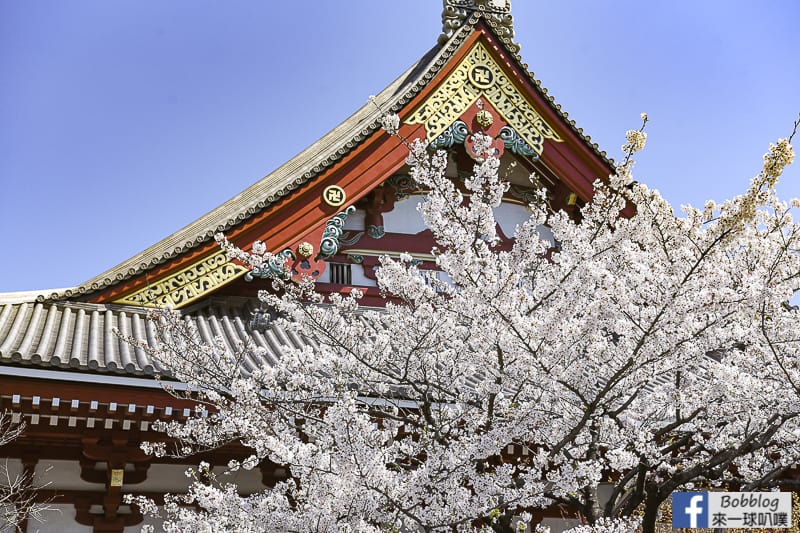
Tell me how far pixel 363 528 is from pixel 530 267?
2492 mm

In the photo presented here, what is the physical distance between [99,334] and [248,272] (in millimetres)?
1606

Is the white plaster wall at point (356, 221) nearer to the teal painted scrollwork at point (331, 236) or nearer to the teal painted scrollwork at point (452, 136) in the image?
the teal painted scrollwork at point (331, 236)

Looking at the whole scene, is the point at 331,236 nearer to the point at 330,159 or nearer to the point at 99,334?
the point at 330,159

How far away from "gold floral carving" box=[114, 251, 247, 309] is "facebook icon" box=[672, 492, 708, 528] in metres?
4.61

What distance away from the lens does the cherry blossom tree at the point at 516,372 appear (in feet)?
16.7

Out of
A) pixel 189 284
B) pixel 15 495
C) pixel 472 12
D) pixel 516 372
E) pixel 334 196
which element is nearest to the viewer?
pixel 516 372

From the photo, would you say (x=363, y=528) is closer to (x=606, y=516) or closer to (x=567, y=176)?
(x=606, y=516)

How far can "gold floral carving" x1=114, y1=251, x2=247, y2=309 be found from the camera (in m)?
8.20

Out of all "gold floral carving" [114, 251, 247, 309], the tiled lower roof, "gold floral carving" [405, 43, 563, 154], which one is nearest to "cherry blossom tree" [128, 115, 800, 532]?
the tiled lower roof

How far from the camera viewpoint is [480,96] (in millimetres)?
9617

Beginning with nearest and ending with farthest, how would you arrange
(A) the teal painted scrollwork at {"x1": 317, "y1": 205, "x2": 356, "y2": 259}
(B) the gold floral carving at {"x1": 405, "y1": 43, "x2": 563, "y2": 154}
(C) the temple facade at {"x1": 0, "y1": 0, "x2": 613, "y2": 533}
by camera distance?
(C) the temple facade at {"x1": 0, "y1": 0, "x2": 613, "y2": 533} → (A) the teal painted scrollwork at {"x1": 317, "y1": 205, "x2": 356, "y2": 259} → (B) the gold floral carving at {"x1": 405, "y1": 43, "x2": 563, "y2": 154}

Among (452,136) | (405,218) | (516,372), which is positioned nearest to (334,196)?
(405,218)

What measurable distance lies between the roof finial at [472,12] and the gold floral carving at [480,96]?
24.3 inches

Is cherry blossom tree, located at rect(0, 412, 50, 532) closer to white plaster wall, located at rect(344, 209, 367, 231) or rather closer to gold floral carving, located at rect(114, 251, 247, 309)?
gold floral carving, located at rect(114, 251, 247, 309)
